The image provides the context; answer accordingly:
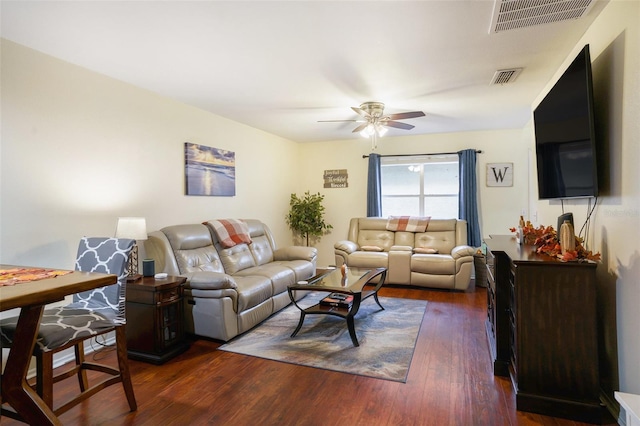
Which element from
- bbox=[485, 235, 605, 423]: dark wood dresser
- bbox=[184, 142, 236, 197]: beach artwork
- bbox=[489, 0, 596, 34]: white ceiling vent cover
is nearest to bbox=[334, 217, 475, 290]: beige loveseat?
bbox=[184, 142, 236, 197]: beach artwork

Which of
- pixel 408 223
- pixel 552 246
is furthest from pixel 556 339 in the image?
pixel 408 223

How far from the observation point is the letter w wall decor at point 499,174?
5.38m

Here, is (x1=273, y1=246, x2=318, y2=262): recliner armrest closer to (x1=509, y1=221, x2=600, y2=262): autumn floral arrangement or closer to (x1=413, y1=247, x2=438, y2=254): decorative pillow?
(x1=413, y1=247, x2=438, y2=254): decorative pillow

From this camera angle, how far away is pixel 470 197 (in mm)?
5441

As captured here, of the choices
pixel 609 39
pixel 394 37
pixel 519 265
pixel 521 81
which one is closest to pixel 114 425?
pixel 519 265

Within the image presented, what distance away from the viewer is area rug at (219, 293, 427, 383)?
8.50 ft

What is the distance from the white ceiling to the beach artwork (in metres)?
0.57

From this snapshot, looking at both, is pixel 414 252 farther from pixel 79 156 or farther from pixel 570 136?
pixel 79 156

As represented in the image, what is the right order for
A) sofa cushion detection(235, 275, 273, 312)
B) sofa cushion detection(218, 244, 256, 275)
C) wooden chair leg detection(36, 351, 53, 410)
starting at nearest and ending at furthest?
1. wooden chair leg detection(36, 351, 53, 410)
2. sofa cushion detection(235, 275, 273, 312)
3. sofa cushion detection(218, 244, 256, 275)

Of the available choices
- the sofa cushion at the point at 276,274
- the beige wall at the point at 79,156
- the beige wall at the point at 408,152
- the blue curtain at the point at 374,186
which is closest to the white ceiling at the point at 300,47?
the beige wall at the point at 79,156

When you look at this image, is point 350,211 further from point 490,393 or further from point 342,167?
point 490,393

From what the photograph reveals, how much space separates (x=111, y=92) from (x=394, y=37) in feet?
8.30

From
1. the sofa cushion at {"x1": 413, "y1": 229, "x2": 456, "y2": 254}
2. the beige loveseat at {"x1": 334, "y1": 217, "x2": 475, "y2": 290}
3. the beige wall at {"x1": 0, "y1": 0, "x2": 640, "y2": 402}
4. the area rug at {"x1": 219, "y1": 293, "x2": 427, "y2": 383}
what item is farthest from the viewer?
the sofa cushion at {"x1": 413, "y1": 229, "x2": 456, "y2": 254}

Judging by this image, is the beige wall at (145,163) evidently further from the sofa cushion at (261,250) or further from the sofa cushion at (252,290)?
the sofa cushion at (252,290)
